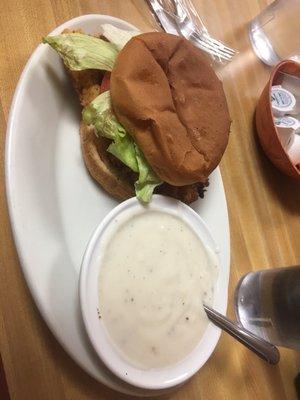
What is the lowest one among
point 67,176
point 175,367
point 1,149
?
point 175,367

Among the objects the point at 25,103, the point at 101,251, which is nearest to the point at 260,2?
the point at 25,103

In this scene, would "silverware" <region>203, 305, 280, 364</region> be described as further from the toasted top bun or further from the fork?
the fork

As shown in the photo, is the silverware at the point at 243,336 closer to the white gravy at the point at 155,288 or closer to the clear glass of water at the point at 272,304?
the white gravy at the point at 155,288

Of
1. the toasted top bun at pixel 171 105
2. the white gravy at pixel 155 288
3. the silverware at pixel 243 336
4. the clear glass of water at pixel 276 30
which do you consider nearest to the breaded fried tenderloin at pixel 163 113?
the toasted top bun at pixel 171 105

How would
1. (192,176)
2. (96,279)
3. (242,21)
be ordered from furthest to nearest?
(242,21) → (192,176) → (96,279)

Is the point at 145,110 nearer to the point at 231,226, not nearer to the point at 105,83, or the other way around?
the point at 105,83

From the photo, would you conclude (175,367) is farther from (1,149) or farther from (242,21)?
(242,21)
